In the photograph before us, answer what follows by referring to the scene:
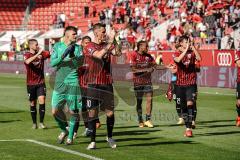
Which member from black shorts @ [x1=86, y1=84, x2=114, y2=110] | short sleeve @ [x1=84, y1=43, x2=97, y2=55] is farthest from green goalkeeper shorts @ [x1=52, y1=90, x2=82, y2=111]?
short sleeve @ [x1=84, y1=43, x2=97, y2=55]

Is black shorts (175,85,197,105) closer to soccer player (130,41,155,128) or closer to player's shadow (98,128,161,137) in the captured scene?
player's shadow (98,128,161,137)

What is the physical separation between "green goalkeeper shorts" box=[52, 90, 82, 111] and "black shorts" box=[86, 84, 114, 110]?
1.97ft

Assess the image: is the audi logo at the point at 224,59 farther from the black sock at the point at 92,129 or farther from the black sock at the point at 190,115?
the black sock at the point at 92,129

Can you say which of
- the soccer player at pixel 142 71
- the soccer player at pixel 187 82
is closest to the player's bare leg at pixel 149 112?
the soccer player at pixel 142 71

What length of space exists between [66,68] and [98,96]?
950 millimetres

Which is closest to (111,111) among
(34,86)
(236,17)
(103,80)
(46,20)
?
(103,80)

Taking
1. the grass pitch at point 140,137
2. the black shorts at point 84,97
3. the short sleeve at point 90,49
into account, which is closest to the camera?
the grass pitch at point 140,137

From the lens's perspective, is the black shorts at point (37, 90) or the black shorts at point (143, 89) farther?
the black shorts at point (143, 89)

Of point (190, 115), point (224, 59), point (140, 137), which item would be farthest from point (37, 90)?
point (224, 59)

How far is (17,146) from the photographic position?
12789 mm

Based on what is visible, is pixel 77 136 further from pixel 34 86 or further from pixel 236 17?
pixel 236 17

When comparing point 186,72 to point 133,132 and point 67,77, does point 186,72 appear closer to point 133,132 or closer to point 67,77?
point 133,132

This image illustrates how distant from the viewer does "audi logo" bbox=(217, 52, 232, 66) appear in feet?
110

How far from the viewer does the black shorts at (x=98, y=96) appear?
12.4 m
